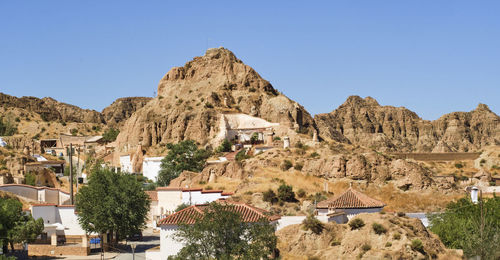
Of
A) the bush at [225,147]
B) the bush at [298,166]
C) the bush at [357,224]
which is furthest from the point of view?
the bush at [225,147]

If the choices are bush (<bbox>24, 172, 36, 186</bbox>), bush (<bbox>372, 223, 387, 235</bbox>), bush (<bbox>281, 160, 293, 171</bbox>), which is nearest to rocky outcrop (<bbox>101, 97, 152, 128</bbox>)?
bush (<bbox>24, 172, 36, 186</bbox>)

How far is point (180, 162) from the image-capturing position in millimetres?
70000

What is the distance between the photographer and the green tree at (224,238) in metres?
26.2

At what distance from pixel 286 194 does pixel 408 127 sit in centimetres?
13477

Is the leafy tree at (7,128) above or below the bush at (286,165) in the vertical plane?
above

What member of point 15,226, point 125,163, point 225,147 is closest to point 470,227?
point 15,226

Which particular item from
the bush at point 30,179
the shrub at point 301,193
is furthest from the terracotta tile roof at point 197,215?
the bush at point 30,179

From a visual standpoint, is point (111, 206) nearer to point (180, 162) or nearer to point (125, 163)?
point (180, 162)

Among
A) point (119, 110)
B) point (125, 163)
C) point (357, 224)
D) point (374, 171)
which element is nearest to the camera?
point (357, 224)

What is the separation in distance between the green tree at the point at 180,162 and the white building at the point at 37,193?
12.9 meters

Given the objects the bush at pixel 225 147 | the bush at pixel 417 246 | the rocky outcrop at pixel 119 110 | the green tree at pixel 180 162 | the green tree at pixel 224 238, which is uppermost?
the rocky outcrop at pixel 119 110

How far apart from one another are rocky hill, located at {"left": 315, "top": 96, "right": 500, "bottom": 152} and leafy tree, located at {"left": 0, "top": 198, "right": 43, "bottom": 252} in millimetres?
115712

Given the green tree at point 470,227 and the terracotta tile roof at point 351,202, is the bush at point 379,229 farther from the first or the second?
the terracotta tile roof at point 351,202

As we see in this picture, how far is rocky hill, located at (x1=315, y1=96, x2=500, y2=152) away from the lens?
531 feet
